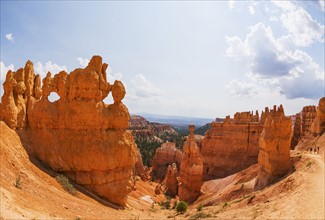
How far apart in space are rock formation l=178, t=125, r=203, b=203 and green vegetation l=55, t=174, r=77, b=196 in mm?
25355

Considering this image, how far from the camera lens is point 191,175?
4341 centimetres

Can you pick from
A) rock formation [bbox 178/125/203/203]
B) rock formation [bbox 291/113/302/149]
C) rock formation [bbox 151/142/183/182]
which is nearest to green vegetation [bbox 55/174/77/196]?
rock formation [bbox 178/125/203/203]

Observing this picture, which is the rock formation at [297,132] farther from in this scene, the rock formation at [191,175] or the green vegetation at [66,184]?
the green vegetation at [66,184]

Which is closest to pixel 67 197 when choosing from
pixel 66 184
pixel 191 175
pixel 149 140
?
pixel 66 184

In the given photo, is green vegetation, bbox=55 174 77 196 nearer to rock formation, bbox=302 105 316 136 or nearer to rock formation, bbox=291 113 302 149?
rock formation, bbox=302 105 316 136

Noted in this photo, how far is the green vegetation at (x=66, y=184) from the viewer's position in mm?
19798

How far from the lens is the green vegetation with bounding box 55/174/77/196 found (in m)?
19.8

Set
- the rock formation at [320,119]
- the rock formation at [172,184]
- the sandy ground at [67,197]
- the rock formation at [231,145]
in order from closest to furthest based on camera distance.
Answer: the sandy ground at [67,197]
the rock formation at [320,119]
the rock formation at [172,184]
the rock formation at [231,145]

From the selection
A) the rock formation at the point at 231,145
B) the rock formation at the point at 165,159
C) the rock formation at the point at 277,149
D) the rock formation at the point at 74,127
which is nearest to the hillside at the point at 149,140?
the rock formation at the point at 165,159

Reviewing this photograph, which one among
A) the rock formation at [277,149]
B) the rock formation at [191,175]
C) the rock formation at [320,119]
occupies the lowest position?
the rock formation at [191,175]

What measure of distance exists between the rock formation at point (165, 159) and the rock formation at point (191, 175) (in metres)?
27.8

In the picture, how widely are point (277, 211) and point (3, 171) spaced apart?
52.3 ft

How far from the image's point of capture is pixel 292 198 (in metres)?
18.4

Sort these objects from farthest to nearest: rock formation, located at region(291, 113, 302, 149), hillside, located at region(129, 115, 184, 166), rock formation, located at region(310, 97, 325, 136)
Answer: hillside, located at region(129, 115, 184, 166) → rock formation, located at region(291, 113, 302, 149) → rock formation, located at region(310, 97, 325, 136)
